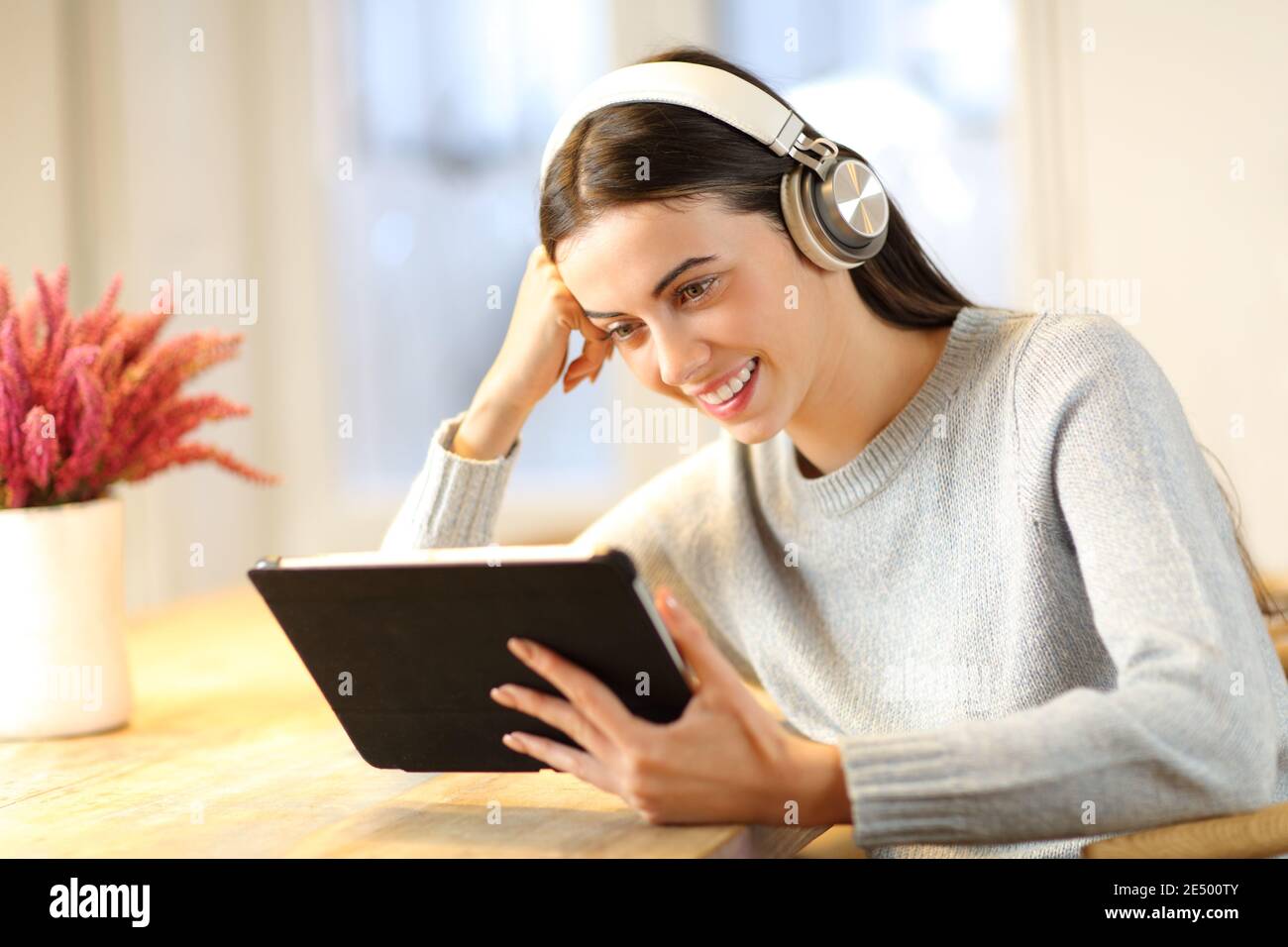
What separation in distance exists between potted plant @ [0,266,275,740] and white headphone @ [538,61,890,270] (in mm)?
568

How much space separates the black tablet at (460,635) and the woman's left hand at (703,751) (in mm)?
17

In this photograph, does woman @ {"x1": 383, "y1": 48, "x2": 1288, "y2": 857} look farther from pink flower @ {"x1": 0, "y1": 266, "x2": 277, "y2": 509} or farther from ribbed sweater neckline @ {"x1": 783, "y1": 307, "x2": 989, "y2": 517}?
pink flower @ {"x1": 0, "y1": 266, "x2": 277, "y2": 509}

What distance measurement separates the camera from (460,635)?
Result: 0.98 meters

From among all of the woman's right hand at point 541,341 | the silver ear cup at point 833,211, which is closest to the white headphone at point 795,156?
the silver ear cup at point 833,211

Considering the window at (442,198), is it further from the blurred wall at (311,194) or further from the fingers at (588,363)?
the fingers at (588,363)

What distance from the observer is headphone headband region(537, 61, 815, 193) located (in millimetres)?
1227

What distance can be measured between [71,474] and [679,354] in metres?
0.67

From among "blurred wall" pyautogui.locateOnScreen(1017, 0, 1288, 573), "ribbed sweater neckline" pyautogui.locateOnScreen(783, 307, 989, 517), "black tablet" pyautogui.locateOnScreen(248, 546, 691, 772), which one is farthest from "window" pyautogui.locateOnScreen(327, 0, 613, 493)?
"black tablet" pyautogui.locateOnScreen(248, 546, 691, 772)

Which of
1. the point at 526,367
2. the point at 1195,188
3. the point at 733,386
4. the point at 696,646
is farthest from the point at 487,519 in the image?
the point at 1195,188

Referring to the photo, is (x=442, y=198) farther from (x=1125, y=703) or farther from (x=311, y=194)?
(x=1125, y=703)

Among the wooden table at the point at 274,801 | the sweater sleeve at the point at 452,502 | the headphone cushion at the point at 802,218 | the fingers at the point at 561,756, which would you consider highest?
the headphone cushion at the point at 802,218

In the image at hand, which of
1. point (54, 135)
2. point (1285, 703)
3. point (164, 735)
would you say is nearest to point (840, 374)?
point (1285, 703)

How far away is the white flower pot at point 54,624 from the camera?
4.59ft

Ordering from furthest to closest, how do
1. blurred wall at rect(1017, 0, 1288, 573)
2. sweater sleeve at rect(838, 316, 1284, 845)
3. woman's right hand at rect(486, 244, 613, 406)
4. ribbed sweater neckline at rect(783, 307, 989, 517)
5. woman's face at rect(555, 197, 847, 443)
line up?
blurred wall at rect(1017, 0, 1288, 573) < woman's right hand at rect(486, 244, 613, 406) < ribbed sweater neckline at rect(783, 307, 989, 517) < woman's face at rect(555, 197, 847, 443) < sweater sleeve at rect(838, 316, 1284, 845)
